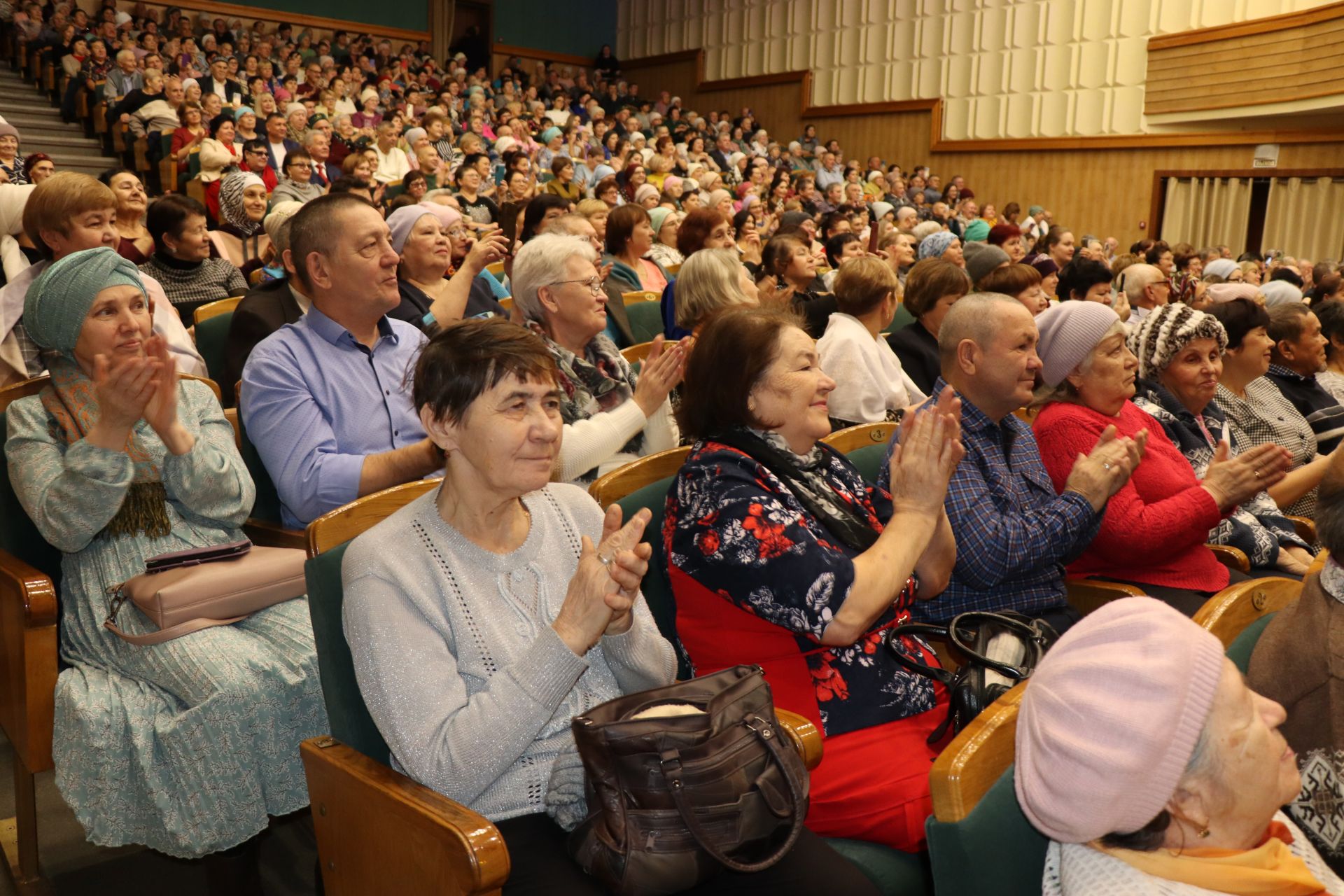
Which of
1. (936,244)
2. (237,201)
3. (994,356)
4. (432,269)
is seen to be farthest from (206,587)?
(936,244)

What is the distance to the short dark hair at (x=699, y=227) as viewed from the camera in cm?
508

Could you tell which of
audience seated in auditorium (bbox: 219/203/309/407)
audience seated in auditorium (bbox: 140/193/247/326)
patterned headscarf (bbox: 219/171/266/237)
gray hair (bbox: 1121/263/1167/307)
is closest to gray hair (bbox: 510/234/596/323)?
audience seated in auditorium (bbox: 219/203/309/407)

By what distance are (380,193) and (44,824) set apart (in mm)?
6128

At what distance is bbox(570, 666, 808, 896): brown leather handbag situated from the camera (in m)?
1.23

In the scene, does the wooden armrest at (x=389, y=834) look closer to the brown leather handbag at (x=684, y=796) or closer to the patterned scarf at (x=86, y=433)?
the brown leather handbag at (x=684, y=796)

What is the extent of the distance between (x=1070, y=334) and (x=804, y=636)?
1233mm

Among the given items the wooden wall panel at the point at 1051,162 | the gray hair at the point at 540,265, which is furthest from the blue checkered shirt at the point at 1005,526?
the wooden wall panel at the point at 1051,162

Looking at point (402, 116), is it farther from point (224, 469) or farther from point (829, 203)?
point (224, 469)

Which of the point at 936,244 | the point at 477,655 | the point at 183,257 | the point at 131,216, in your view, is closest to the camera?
the point at 477,655

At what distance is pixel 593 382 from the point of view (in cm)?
264

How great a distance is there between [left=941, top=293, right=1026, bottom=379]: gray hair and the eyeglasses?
2.83 feet

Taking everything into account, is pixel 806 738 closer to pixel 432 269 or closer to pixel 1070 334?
pixel 1070 334

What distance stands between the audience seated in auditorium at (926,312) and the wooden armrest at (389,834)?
292 cm

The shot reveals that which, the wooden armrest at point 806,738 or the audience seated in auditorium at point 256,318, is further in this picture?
the audience seated in auditorium at point 256,318
